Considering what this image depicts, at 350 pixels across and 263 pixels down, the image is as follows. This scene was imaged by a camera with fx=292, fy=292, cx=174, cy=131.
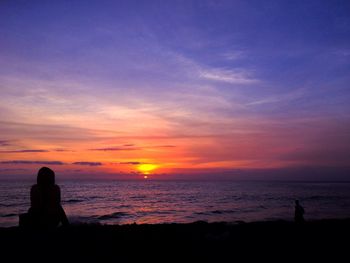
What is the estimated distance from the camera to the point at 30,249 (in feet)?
22.5

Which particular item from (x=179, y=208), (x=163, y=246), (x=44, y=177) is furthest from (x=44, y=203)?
(x=179, y=208)

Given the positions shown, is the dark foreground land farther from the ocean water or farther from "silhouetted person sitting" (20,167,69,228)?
the ocean water

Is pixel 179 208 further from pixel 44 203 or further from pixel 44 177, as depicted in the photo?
pixel 44 177

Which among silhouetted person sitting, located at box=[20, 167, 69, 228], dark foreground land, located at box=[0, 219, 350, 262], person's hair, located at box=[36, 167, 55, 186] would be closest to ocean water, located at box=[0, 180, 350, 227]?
dark foreground land, located at box=[0, 219, 350, 262]

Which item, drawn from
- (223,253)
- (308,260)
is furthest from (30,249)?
(308,260)

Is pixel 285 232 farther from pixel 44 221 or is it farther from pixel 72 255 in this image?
pixel 44 221

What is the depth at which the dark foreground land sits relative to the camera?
6.65 meters

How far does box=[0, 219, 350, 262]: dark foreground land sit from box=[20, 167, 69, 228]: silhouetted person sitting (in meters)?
0.29

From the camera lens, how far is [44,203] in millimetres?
8312

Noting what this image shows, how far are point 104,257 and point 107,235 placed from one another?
7.22 feet

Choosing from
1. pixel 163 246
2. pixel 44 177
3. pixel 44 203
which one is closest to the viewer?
pixel 163 246

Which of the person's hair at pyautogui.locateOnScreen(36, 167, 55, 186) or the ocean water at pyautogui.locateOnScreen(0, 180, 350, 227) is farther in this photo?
the ocean water at pyautogui.locateOnScreen(0, 180, 350, 227)

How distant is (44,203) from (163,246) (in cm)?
363

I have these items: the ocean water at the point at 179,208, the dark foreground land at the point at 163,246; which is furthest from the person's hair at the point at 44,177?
the ocean water at the point at 179,208
